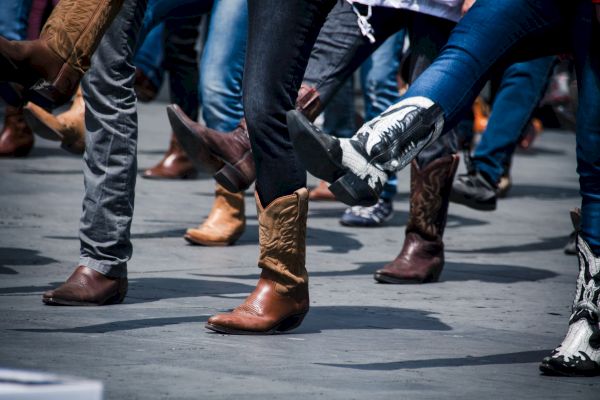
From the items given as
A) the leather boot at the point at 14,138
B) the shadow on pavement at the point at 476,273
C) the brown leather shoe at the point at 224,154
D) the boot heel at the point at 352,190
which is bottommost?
the leather boot at the point at 14,138

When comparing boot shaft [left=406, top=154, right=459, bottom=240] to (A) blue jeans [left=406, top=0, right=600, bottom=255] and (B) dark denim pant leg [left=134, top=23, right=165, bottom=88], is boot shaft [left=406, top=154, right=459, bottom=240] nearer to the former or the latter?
(A) blue jeans [left=406, top=0, right=600, bottom=255]

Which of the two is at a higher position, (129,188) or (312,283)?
(129,188)

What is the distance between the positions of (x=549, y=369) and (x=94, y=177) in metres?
1.63

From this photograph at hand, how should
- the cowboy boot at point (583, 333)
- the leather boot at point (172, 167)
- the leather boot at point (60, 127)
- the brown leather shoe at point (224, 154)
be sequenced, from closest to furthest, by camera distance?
the cowboy boot at point (583, 333) < the brown leather shoe at point (224, 154) < the leather boot at point (60, 127) < the leather boot at point (172, 167)

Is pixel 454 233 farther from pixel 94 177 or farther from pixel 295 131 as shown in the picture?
pixel 295 131

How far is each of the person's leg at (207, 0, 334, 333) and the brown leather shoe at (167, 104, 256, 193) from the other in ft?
2.47

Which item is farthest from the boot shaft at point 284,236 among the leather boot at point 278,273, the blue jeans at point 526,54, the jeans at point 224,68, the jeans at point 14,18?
the jeans at point 14,18

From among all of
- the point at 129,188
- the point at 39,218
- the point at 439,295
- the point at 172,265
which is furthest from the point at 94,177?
the point at 39,218

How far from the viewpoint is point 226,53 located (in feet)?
19.4

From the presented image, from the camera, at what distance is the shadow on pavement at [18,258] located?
5.10 meters

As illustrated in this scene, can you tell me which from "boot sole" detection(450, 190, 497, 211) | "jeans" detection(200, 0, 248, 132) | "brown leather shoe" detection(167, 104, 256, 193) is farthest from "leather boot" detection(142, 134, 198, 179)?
"brown leather shoe" detection(167, 104, 256, 193)

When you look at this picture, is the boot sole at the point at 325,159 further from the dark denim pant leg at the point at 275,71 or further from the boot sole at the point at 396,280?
the boot sole at the point at 396,280

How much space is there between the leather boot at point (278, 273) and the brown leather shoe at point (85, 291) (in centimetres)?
52

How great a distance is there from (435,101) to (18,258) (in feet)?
7.81
